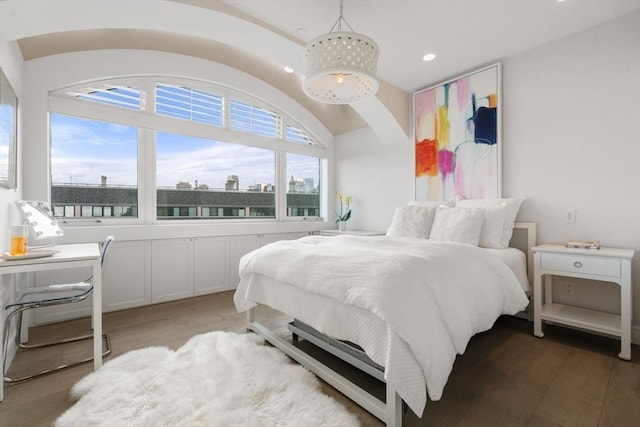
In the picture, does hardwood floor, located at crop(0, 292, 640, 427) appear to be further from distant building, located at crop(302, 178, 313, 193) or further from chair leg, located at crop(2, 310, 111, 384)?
distant building, located at crop(302, 178, 313, 193)

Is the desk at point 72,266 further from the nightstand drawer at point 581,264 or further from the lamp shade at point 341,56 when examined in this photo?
the nightstand drawer at point 581,264

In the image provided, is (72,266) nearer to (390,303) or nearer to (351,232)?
(390,303)

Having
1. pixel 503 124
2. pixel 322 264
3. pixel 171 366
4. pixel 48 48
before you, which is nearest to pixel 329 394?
pixel 322 264

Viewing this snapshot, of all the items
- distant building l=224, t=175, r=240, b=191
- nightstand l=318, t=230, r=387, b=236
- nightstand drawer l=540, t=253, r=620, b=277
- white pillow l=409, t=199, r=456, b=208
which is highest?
distant building l=224, t=175, r=240, b=191

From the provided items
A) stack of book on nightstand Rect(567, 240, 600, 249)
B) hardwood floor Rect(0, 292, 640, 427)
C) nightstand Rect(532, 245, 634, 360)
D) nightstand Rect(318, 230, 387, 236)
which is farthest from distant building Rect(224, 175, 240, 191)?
stack of book on nightstand Rect(567, 240, 600, 249)


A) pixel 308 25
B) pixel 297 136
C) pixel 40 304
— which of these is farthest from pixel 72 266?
pixel 297 136

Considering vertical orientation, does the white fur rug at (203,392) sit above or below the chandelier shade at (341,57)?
below

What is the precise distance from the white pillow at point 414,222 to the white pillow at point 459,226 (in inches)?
4.2

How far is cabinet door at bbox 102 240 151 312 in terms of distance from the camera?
3.04 meters

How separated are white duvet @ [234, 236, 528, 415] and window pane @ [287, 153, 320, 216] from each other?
2644 millimetres

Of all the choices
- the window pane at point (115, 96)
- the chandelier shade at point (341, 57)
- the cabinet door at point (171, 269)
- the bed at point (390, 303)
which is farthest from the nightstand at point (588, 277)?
the window pane at point (115, 96)

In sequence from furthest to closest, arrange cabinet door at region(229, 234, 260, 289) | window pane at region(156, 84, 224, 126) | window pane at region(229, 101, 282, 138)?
window pane at region(229, 101, 282, 138) → cabinet door at region(229, 234, 260, 289) → window pane at region(156, 84, 224, 126)

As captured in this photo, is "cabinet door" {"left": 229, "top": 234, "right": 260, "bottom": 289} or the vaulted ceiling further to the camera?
"cabinet door" {"left": 229, "top": 234, "right": 260, "bottom": 289}

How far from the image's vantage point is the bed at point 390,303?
129cm
